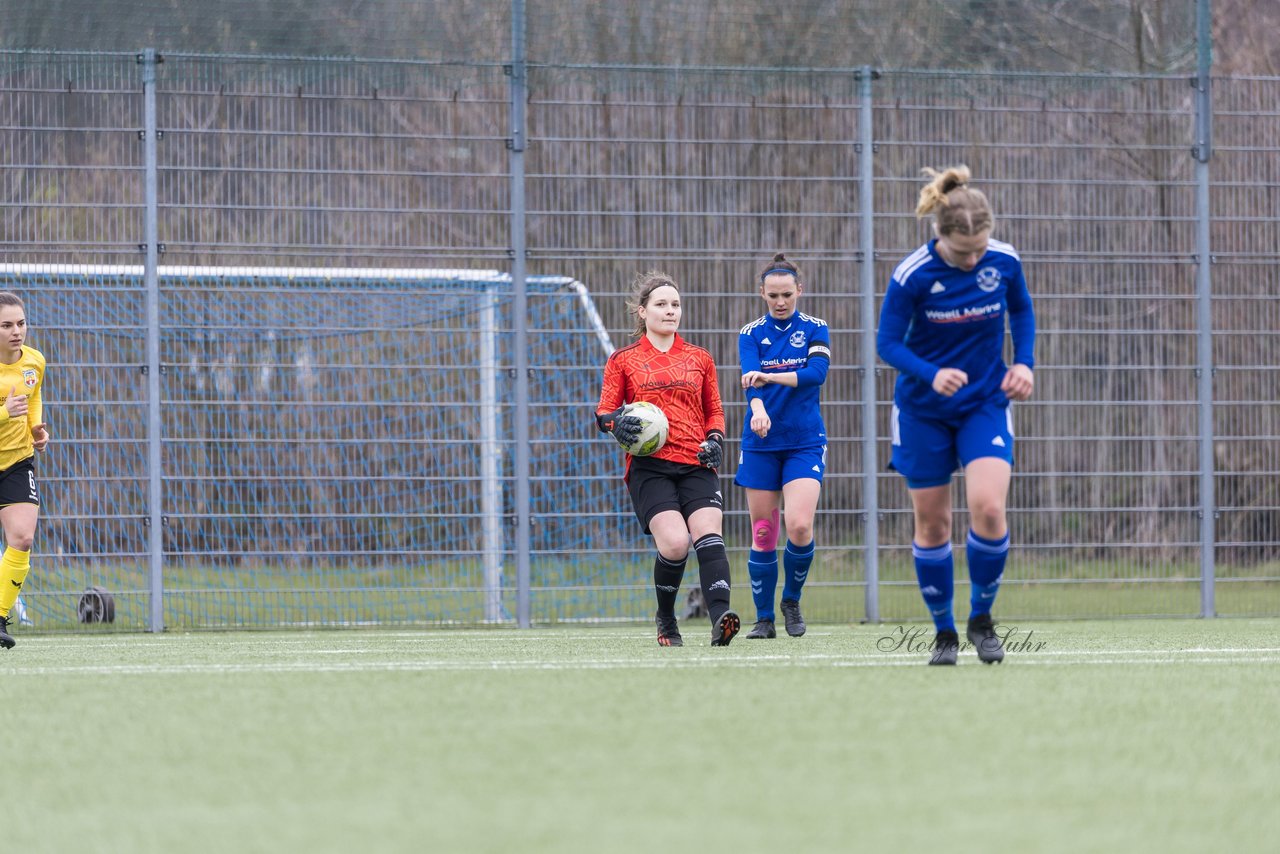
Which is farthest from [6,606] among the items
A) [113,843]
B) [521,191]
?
[113,843]

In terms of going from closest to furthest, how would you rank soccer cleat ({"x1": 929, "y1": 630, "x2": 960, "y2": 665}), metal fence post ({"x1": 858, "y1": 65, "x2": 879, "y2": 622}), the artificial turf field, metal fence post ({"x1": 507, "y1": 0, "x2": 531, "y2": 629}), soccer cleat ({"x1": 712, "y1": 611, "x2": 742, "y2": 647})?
the artificial turf field, soccer cleat ({"x1": 929, "y1": 630, "x2": 960, "y2": 665}), soccer cleat ({"x1": 712, "y1": 611, "x2": 742, "y2": 647}), metal fence post ({"x1": 507, "y1": 0, "x2": 531, "y2": 629}), metal fence post ({"x1": 858, "y1": 65, "x2": 879, "y2": 622})

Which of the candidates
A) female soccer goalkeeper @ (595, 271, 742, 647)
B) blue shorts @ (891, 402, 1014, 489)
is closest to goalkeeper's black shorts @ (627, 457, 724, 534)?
female soccer goalkeeper @ (595, 271, 742, 647)

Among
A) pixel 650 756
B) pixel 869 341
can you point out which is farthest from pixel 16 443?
pixel 650 756

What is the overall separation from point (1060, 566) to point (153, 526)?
5.64m

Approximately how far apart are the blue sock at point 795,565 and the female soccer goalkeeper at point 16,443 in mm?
3639

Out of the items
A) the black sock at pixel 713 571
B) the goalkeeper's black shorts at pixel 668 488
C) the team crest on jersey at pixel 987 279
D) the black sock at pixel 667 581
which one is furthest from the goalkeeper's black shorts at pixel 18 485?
the team crest on jersey at pixel 987 279

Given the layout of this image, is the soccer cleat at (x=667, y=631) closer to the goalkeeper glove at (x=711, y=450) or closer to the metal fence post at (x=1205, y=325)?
the goalkeeper glove at (x=711, y=450)

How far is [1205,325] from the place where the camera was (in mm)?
11180

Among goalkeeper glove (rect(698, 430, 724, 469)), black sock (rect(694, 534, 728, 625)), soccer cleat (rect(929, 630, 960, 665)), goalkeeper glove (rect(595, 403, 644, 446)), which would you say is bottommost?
soccer cleat (rect(929, 630, 960, 665))

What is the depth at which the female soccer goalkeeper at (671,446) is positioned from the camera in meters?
7.80

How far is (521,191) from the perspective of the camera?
10.7m

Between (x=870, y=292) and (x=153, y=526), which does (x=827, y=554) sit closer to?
(x=870, y=292)

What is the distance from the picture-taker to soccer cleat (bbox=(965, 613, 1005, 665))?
600cm

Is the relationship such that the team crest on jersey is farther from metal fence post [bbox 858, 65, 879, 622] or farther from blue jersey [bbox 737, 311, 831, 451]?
metal fence post [bbox 858, 65, 879, 622]
